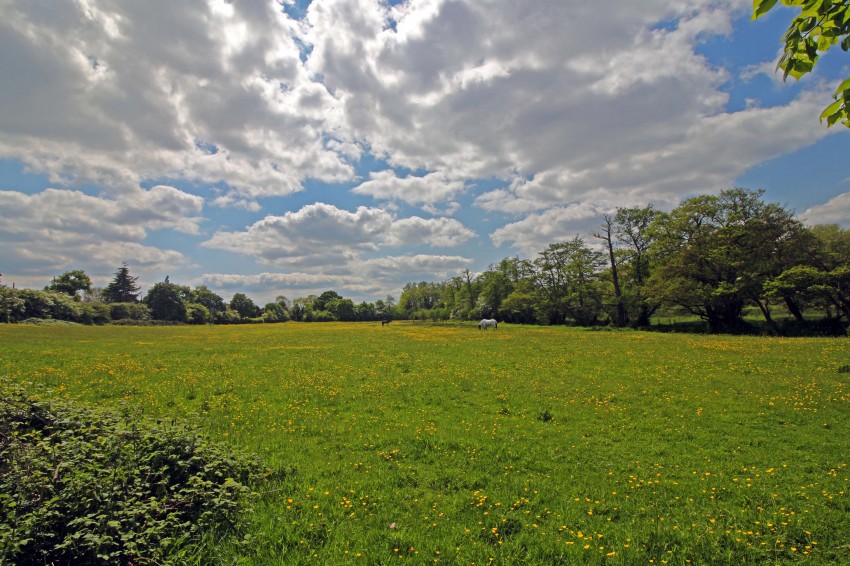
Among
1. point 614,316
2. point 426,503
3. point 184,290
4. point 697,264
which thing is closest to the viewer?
point 426,503

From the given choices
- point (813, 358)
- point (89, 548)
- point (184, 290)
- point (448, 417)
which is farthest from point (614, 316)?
point (184, 290)

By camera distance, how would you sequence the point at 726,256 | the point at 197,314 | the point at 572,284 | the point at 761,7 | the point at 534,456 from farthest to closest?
the point at 197,314
the point at 572,284
the point at 726,256
the point at 534,456
the point at 761,7

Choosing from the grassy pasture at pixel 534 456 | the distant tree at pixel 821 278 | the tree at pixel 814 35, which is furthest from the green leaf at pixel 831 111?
the distant tree at pixel 821 278

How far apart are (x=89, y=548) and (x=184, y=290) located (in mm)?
157011

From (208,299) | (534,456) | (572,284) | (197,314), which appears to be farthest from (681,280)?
(208,299)

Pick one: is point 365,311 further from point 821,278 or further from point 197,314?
point 821,278

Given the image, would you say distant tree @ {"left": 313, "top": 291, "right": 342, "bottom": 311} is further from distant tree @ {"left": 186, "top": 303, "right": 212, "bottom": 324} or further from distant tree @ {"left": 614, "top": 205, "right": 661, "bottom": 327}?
distant tree @ {"left": 614, "top": 205, "right": 661, "bottom": 327}

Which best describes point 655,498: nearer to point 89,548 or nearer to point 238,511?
point 238,511

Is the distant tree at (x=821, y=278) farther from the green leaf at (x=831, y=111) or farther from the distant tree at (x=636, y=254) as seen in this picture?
the green leaf at (x=831, y=111)

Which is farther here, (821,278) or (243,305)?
(243,305)

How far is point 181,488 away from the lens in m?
6.34

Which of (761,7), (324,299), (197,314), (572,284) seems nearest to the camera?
(761,7)

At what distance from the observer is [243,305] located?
155m

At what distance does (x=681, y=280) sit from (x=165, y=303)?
142 meters
